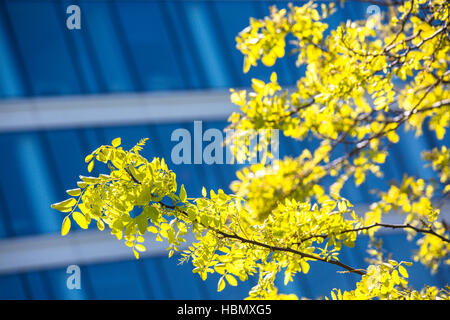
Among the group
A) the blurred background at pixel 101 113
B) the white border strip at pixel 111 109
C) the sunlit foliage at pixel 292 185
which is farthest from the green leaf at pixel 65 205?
the white border strip at pixel 111 109

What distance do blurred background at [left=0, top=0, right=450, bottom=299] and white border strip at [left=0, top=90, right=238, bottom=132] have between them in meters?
0.02

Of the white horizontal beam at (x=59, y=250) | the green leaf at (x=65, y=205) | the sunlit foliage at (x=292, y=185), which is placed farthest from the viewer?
the white horizontal beam at (x=59, y=250)

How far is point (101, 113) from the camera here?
1051 cm

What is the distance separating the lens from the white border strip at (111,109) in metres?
10.2

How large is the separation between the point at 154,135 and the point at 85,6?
3.26m

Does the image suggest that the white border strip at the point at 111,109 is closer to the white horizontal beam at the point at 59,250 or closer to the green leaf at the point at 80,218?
the white horizontal beam at the point at 59,250

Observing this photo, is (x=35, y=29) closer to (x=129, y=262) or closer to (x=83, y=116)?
(x=83, y=116)

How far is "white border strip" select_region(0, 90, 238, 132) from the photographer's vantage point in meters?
10.2

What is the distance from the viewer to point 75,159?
1034cm

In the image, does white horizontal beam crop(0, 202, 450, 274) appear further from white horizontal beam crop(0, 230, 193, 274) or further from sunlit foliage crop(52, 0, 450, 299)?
sunlit foliage crop(52, 0, 450, 299)

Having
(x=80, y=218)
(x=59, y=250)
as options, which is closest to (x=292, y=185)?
(x=80, y=218)

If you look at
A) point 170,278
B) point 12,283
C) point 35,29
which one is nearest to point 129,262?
point 170,278

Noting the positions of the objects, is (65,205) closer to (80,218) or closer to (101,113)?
(80,218)

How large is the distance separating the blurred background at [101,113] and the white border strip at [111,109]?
0.9 inches
